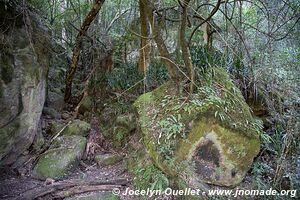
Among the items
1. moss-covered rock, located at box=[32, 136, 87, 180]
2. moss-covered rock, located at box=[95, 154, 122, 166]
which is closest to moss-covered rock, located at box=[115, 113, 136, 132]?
moss-covered rock, located at box=[95, 154, 122, 166]

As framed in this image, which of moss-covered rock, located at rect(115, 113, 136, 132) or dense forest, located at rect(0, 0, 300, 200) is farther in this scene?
moss-covered rock, located at rect(115, 113, 136, 132)

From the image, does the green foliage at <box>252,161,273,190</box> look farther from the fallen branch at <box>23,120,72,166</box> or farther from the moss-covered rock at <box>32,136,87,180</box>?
the fallen branch at <box>23,120,72,166</box>

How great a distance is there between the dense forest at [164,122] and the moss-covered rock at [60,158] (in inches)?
0.7

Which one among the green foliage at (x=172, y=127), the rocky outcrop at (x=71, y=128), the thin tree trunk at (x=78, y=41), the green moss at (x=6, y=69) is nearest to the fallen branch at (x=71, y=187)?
the green foliage at (x=172, y=127)

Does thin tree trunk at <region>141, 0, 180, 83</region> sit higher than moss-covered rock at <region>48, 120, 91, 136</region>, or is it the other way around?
thin tree trunk at <region>141, 0, 180, 83</region>

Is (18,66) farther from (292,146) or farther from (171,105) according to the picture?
(292,146)

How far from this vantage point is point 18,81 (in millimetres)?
4000

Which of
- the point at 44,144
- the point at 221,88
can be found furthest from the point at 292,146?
the point at 44,144

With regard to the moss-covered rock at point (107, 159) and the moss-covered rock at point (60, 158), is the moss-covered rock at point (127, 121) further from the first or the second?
the moss-covered rock at point (60, 158)

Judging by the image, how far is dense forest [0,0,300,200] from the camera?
350cm

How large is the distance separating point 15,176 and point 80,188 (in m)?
1.22

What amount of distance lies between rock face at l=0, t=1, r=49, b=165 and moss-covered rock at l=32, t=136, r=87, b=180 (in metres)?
0.44

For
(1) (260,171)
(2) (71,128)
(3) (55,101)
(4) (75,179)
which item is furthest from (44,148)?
(1) (260,171)

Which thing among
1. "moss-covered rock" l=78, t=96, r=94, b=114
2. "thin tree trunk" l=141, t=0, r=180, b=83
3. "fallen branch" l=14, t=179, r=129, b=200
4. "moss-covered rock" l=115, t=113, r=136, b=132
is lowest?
"fallen branch" l=14, t=179, r=129, b=200
